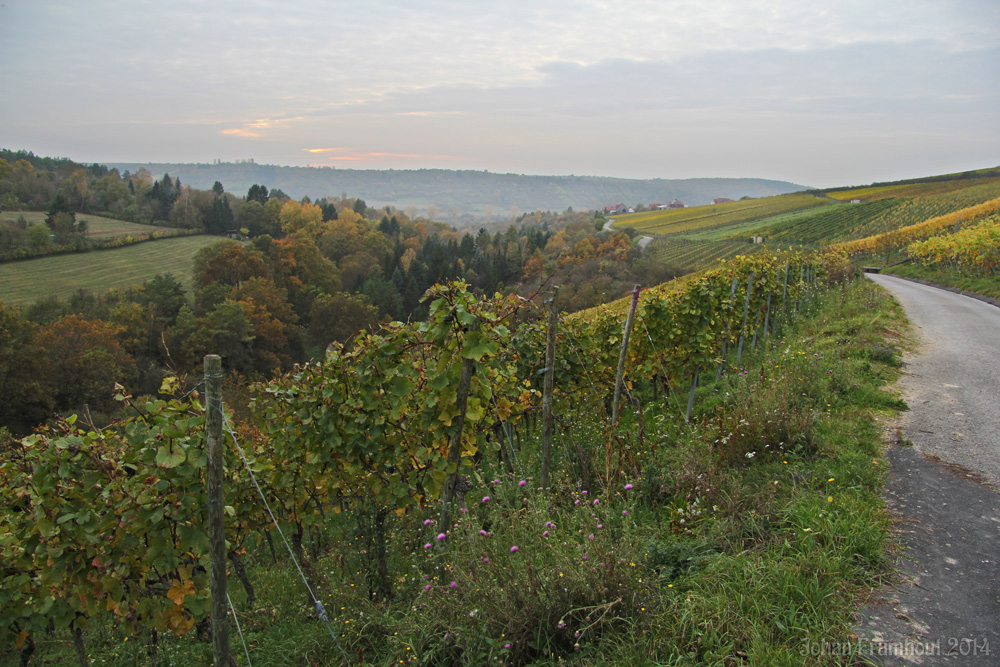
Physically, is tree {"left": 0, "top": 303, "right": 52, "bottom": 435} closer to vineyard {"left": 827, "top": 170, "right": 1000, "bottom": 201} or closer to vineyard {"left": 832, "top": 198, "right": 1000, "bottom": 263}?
vineyard {"left": 832, "top": 198, "right": 1000, "bottom": 263}

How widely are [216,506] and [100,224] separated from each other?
9842cm

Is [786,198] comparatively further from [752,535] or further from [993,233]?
[752,535]

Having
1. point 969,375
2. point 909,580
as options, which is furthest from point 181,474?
point 969,375

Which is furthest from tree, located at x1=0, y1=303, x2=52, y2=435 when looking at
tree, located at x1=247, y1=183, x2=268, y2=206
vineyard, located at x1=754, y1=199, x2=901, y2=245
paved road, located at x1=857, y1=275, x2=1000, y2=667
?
tree, located at x1=247, y1=183, x2=268, y2=206

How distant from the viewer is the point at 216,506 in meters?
3.14

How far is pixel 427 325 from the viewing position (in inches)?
187

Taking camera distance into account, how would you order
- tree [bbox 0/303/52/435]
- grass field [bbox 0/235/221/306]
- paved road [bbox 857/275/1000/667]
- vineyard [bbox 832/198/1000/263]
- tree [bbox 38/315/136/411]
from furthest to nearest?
grass field [bbox 0/235/221/306] → vineyard [bbox 832/198/1000/263] → tree [bbox 38/315/136/411] → tree [bbox 0/303/52/435] → paved road [bbox 857/275/1000/667]

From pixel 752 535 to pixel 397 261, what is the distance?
84914mm

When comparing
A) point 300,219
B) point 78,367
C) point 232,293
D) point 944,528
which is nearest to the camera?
point 944,528

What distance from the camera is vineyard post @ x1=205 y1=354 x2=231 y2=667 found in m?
2.94

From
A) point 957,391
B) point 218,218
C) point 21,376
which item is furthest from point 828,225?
point 218,218

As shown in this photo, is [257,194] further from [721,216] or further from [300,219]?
[721,216]

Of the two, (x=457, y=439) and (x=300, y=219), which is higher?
(x=300, y=219)

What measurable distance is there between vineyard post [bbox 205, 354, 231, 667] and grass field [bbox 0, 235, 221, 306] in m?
62.8
